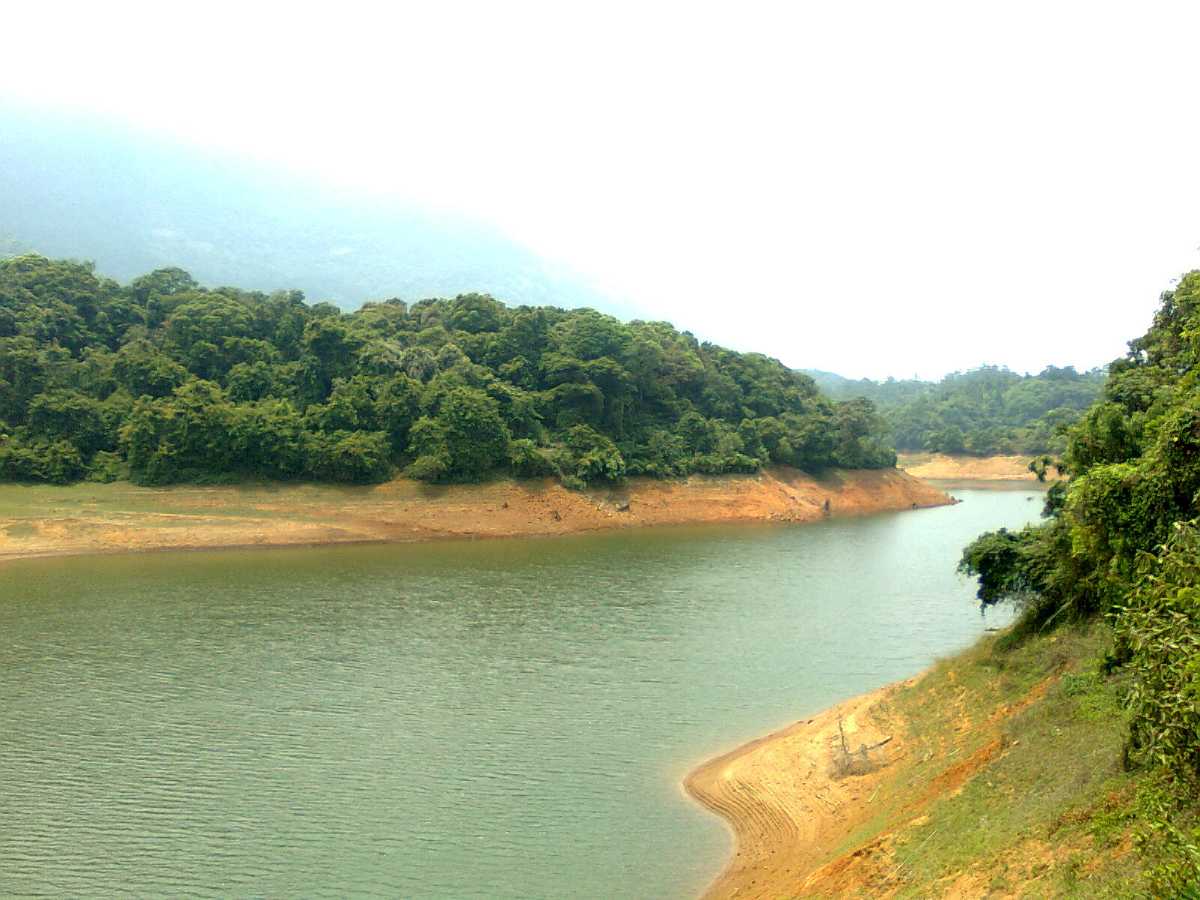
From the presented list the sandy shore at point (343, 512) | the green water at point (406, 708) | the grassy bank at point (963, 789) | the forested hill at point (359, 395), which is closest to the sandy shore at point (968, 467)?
the forested hill at point (359, 395)

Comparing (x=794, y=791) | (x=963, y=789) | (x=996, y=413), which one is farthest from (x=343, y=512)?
(x=996, y=413)

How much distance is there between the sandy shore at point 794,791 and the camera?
1219 centimetres

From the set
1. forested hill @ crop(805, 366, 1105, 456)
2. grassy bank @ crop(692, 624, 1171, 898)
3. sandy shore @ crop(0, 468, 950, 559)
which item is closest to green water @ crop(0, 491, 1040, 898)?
grassy bank @ crop(692, 624, 1171, 898)

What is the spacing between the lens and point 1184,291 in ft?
63.6

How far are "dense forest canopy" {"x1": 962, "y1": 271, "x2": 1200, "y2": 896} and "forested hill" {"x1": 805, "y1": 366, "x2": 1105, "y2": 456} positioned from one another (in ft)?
204

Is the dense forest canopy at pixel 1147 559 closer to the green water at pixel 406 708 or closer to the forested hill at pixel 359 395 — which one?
the green water at pixel 406 708

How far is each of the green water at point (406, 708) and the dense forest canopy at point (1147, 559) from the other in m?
5.29

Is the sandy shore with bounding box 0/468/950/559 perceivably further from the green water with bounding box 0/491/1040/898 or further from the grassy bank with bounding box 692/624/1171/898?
the grassy bank with bounding box 692/624/1171/898

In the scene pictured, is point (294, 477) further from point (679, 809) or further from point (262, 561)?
point (679, 809)

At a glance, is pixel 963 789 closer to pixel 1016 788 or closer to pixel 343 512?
pixel 1016 788

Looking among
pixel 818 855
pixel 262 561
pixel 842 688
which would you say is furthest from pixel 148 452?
pixel 818 855

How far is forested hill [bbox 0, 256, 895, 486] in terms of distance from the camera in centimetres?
4675

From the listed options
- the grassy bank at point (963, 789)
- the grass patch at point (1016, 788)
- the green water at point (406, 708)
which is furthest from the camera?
the green water at point (406, 708)

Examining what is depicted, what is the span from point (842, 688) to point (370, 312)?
160 ft
